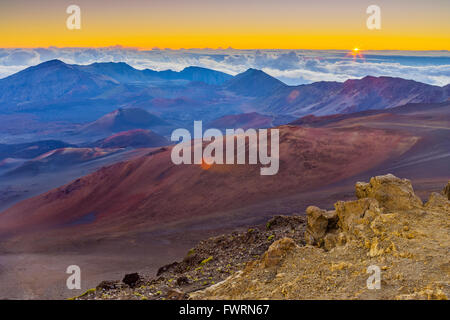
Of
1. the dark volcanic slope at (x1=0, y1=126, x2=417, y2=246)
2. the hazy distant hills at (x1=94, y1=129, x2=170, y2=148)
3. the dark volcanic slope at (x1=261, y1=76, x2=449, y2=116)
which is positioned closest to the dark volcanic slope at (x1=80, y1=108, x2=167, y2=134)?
the hazy distant hills at (x1=94, y1=129, x2=170, y2=148)

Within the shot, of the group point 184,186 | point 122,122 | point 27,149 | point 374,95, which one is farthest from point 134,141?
point 374,95

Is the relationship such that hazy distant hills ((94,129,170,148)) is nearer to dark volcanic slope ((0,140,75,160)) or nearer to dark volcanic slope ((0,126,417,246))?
dark volcanic slope ((0,140,75,160))

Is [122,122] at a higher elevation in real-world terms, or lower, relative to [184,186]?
higher

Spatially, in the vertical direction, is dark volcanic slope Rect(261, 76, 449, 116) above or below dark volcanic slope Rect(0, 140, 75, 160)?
above

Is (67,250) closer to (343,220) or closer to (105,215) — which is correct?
(105,215)

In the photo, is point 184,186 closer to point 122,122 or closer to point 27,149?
point 27,149

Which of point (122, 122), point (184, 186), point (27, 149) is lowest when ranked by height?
point (27, 149)

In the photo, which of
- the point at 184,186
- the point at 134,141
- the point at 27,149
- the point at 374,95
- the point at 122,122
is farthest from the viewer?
the point at 122,122

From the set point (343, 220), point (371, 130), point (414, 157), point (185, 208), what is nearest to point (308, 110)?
point (371, 130)
